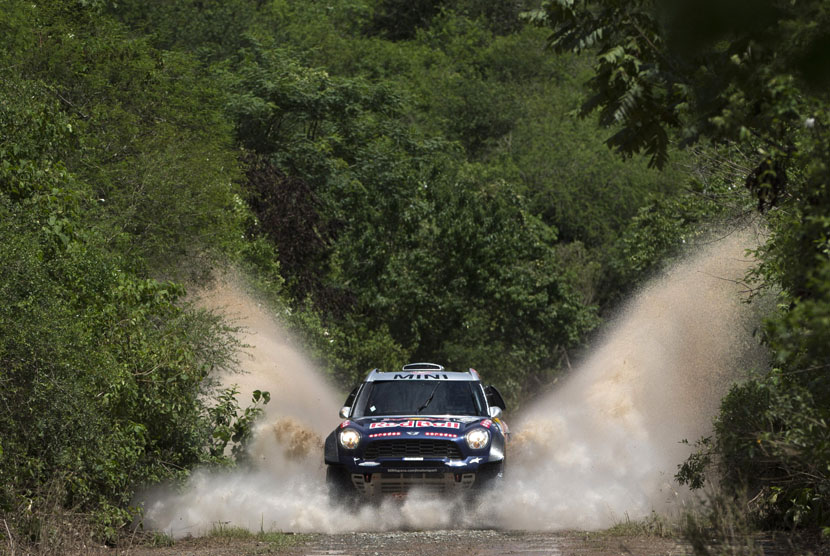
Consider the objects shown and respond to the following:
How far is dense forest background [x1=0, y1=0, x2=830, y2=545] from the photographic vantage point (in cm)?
823

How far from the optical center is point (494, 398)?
16.3m

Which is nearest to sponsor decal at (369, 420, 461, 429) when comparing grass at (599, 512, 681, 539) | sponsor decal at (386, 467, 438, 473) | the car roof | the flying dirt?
sponsor decal at (386, 467, 438, 473)

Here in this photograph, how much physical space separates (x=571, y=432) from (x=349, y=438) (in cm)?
685

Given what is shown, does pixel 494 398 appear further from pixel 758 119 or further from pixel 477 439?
pixel 758 119

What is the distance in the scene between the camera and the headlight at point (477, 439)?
1409cm

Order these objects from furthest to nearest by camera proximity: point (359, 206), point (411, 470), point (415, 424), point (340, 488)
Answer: point (359, 206) → point (415, 424) → point (340, 488) → point (411, 470)

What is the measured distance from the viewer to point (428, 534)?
13125mm

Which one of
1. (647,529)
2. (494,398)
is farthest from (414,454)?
(647,529)

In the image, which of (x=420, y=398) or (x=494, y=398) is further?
(x=494, y=398)

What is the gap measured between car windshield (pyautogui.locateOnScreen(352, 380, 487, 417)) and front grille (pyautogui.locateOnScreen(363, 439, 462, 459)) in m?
1.00

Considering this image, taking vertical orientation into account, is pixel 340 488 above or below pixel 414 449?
below

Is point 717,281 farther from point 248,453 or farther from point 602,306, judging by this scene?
point 602,306

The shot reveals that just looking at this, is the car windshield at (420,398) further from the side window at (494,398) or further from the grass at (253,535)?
the grass at (253,535)

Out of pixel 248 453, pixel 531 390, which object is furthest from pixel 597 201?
pixel 248 453
